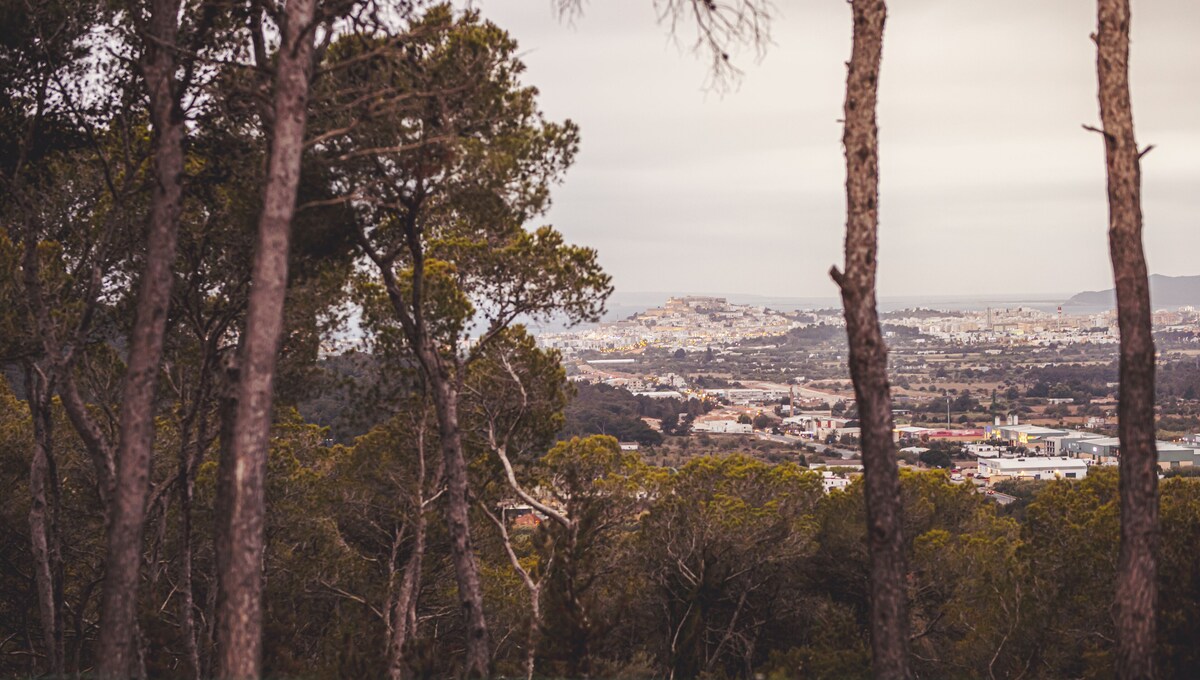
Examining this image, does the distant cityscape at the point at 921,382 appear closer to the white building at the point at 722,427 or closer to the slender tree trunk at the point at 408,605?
the white building at the point at 722,427

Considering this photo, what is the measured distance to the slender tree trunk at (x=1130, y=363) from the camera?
16.9 ft

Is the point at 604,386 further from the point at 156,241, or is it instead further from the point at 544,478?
the point at 156,241

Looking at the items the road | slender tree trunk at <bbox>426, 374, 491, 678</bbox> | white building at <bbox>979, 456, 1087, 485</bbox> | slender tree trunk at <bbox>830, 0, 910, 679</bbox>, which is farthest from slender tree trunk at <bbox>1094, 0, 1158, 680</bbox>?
the road

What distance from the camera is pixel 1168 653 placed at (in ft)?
25.5

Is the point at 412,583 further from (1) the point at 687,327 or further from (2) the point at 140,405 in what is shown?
(1) the point at 687,327

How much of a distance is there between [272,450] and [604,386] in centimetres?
7347

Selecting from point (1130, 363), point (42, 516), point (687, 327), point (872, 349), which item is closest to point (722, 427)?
point (42, 516)

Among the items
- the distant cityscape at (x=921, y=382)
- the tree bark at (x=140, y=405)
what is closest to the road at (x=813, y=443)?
the distant cityscape at (x=921, y=382)

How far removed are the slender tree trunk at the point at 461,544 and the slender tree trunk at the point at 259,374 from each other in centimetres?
260

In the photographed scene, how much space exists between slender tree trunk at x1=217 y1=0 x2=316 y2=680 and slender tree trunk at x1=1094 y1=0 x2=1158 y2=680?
442cm

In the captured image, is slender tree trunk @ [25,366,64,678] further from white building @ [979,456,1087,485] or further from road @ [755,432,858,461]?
road @ [755,432,858,461]

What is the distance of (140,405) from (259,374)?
4.90 ft

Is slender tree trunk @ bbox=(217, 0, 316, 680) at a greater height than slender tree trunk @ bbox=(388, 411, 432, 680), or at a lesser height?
greater

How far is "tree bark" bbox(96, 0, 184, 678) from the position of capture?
5660mm
